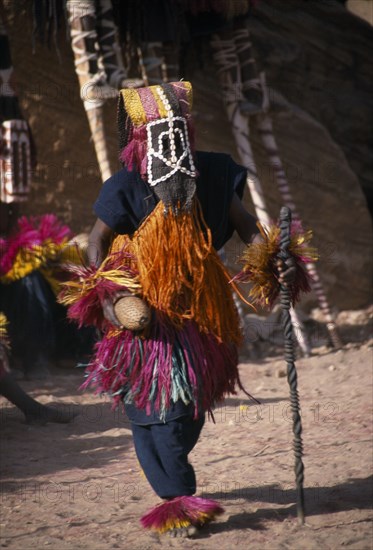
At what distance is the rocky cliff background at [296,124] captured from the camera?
6.27 meters

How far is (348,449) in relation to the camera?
164 inches

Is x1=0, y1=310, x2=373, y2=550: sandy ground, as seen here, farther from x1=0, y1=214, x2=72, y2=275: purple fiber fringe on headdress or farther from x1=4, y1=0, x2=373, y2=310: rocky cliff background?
x1=4, y1=0, x2=373, y2=310: rocky cliff background

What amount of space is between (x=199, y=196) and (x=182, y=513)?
1.21m

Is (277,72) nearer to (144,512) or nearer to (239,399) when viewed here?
(239,399)

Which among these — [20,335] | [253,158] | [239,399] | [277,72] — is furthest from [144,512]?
[277,72]

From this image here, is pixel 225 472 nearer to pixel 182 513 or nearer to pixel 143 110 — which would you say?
pixel 182 513

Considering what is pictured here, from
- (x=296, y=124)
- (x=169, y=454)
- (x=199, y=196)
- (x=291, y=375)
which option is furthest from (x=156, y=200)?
(x=296, y=124)

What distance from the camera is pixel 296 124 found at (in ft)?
23.8

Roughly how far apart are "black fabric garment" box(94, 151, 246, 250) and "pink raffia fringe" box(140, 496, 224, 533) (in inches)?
39.5

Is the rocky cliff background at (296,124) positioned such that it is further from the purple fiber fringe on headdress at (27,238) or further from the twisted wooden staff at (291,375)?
the twisted wooden staff at (291,375)

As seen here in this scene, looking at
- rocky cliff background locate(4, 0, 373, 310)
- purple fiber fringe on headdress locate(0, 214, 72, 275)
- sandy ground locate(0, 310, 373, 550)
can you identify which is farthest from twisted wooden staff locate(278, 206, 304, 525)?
rocky cliff background locate(4, 0, 373, 310)

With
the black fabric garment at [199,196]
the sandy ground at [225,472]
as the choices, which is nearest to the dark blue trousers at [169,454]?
the sandy ground at [225,472]

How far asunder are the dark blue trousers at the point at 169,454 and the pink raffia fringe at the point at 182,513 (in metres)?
0.03

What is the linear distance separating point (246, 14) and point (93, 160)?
63.6 inches
